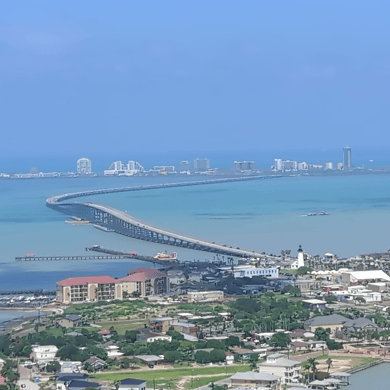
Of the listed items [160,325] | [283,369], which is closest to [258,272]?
[160,325]

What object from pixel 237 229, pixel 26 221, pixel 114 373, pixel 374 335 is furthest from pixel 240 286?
pixel 26 221

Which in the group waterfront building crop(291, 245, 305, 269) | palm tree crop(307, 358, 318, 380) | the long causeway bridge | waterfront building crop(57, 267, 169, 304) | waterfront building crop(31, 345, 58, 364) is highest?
the long causeway bridge

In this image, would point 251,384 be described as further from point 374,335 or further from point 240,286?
point 240,286

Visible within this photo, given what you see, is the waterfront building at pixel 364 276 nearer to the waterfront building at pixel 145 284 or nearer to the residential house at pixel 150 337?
the waterfront building at pixel 145 284

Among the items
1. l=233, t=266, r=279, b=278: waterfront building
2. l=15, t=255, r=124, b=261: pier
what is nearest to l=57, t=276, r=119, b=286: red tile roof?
l=233, t=266, r=279, b=278: waterfront building

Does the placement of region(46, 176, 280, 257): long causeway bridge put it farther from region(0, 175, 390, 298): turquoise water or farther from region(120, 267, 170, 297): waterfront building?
region(120, 267, 170, 297): waterfront building

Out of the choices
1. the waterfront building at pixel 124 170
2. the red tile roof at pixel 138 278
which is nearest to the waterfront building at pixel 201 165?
the waterfront building at pixel 124 170
